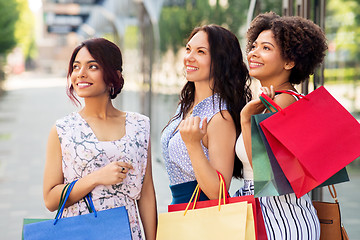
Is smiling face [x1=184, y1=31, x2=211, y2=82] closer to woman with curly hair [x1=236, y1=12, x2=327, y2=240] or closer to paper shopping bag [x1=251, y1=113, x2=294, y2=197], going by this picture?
woman with curly hair [x1=236, y1=12, x2=327, y2=240]

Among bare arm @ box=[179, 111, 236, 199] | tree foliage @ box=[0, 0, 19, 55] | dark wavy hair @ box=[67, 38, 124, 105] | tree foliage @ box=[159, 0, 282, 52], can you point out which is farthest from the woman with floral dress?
tree foliage @ box=[0, 0, 19, 55]

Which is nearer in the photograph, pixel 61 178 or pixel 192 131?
pixel 192 131

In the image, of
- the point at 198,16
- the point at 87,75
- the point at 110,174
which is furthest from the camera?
the point at 198,16

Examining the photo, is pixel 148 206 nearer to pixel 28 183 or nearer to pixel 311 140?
pixel 311 140

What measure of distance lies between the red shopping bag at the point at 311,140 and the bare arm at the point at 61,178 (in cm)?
62

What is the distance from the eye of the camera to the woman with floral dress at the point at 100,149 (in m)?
2.12

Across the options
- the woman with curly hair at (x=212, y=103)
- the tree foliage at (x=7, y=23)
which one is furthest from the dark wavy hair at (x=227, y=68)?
the tree foliage at (x=7, y=23)

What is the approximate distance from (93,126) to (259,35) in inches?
31.7

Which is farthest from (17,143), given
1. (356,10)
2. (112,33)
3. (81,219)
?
(81,219)

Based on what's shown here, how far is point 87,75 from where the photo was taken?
219 cm

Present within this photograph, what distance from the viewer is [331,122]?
6.37 ft

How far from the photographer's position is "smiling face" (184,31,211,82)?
7.59ft

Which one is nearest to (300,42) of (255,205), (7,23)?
(255,205)

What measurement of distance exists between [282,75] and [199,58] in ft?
1.22
